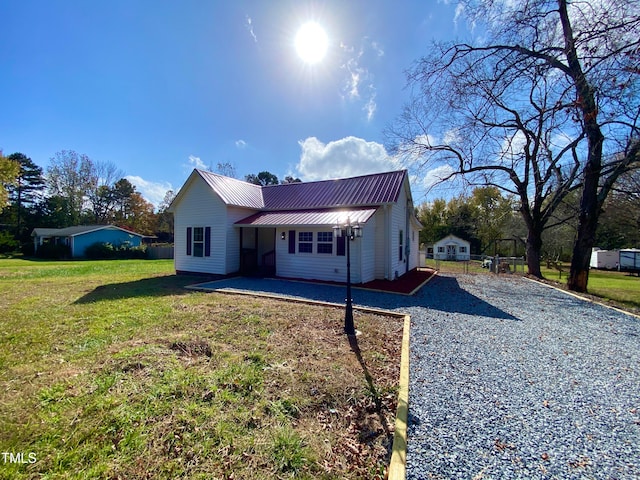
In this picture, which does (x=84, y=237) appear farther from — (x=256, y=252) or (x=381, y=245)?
(x=381, y=245)

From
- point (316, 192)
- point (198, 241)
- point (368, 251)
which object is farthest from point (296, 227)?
point (198, 241)

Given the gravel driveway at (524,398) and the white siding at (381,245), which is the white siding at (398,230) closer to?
the white siding at (381,245)

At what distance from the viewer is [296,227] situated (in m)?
12.9

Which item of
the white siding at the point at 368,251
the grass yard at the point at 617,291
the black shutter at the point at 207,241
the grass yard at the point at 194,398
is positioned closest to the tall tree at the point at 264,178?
the black shutter at the point at 207,241

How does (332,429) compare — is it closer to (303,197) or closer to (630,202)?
(303,197)

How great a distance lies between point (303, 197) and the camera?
15906 mm

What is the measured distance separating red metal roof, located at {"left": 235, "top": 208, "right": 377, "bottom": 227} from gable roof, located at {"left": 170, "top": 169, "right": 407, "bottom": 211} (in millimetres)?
586

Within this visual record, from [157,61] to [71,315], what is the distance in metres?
10.6

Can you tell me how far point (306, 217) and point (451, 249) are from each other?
112 ft

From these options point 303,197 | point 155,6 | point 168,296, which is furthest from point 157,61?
point 168,296

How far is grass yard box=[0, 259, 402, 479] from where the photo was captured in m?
2.47

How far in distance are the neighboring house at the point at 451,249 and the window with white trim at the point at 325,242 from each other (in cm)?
3126

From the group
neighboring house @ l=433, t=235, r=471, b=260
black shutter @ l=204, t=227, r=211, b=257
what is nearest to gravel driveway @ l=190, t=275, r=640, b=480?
black shutter @ l=204, t=227, r=211, b=257

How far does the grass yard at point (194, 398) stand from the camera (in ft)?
8.12
